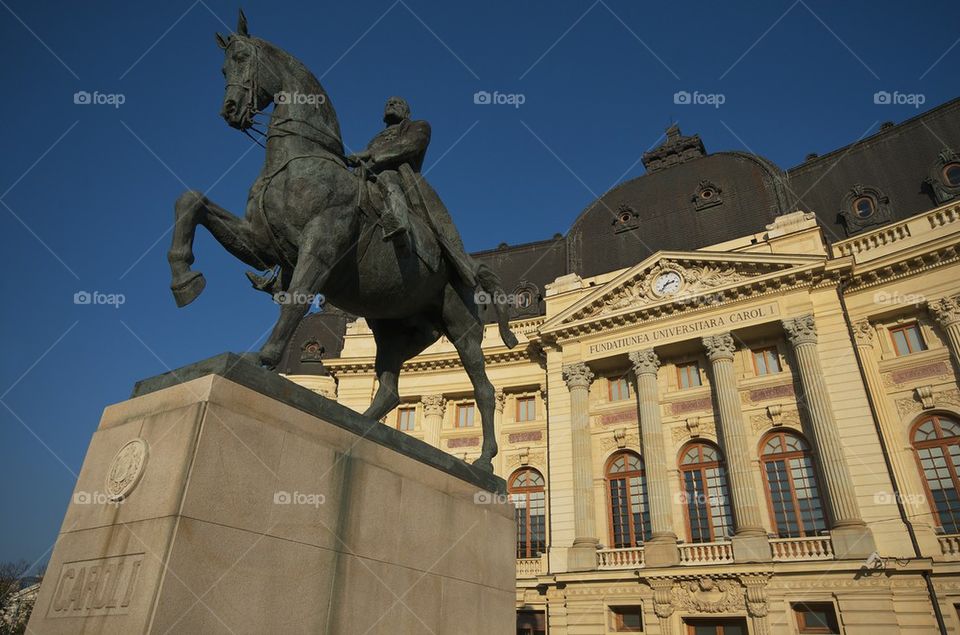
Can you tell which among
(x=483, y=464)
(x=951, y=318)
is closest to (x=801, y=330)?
(x=951, y=318)

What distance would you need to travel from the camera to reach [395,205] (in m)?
5.32

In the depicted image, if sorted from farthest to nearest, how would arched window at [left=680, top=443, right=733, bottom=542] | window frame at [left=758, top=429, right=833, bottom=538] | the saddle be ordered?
arched window at [left=680, top=443, right=733, bottom=542] → window frame at [left=758, top=429, right=833, bottom=538] → the saddle

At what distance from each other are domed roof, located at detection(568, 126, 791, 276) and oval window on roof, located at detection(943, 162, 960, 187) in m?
6.15

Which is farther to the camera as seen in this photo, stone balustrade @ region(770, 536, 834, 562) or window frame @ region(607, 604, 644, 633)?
window frame @ region(607, 604, 644, 633)

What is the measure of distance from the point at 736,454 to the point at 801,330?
569cm

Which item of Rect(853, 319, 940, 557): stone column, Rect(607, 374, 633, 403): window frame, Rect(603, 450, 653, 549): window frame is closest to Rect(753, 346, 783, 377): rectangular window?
Rect(853, 319, 940, 557): stone column

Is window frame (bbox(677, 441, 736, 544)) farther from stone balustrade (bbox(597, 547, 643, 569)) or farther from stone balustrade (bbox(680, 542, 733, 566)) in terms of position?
stone balustrade (bbox(597, 547, 643, 569))

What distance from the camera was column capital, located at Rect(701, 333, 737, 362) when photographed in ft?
86.3

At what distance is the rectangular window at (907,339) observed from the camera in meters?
24.6

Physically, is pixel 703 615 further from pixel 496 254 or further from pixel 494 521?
pixel 496 254

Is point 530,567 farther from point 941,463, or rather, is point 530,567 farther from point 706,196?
point 706,196

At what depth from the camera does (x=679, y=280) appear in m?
28.3

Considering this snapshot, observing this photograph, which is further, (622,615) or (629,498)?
(629,498)

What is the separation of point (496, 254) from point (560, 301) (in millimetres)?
9185
